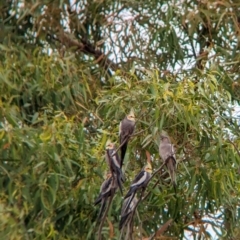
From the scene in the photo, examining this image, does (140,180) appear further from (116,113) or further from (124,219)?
(116,113)

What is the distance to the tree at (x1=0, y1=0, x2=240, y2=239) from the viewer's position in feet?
17.8

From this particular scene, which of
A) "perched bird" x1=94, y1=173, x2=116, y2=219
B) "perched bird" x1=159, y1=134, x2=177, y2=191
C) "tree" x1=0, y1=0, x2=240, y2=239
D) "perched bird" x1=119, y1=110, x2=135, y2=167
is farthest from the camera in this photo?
"tree" x1=0, y1=0, x2=240, y2=239

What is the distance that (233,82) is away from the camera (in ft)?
20.7

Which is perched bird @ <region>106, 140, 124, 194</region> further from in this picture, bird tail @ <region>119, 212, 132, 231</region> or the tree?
the tree

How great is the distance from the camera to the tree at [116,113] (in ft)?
17.8

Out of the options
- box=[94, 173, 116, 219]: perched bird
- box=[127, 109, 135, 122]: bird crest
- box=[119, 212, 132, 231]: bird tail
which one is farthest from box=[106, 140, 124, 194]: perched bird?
box=[127, 109, 135, 122]: bird crest

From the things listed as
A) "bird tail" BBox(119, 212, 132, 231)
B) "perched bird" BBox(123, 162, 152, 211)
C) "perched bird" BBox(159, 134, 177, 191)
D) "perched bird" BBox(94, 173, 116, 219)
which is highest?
"perched bird" BBox(159, 134, 177, 191)

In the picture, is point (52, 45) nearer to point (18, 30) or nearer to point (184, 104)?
point (18, 30)

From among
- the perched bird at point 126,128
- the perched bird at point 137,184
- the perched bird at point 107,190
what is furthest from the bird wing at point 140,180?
the perched bird at point 126,128

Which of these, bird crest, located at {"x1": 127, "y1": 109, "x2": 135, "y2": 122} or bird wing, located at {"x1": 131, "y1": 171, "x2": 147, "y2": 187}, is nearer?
bird wing, located at {"x1": 131, "y1": 171, "x2": 147, "y2": 187}

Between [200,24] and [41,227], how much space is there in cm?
213

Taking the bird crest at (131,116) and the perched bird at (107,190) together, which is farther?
the bird crest at (131,116)

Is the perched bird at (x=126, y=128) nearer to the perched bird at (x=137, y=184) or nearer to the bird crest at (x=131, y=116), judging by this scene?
the bird crest at (x=131, y=116)

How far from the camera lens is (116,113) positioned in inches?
222
